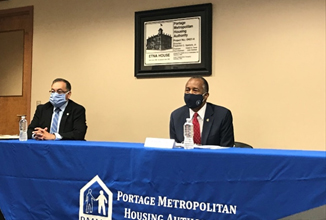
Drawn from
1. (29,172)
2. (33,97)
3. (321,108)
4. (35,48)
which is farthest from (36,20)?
(321,108)

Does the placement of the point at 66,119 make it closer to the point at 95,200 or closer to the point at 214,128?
the point at 95,200

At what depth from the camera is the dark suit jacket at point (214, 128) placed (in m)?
2.37

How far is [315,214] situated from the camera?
144 cm

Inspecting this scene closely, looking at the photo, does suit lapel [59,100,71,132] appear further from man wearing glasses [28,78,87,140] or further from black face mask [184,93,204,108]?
black face mask [184,93,204,108]

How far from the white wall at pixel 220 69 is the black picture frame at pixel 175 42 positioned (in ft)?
0.25

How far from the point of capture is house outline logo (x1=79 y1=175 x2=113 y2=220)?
1.84 metres

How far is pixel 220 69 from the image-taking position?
3219 millimetres

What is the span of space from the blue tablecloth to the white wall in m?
1.44

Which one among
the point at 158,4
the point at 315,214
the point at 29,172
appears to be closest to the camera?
the point at 315,214

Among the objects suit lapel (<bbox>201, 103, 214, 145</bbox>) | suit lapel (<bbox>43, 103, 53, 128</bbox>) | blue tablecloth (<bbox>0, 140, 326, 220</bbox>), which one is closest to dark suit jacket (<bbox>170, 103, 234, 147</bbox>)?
suit lapel (<bbox>201, 103, 214, 145</bbox>)

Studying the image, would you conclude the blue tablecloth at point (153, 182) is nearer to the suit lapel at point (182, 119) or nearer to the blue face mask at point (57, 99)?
the suit lapel at point (182, 119)

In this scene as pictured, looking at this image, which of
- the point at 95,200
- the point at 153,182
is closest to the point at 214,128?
the point at 153,182

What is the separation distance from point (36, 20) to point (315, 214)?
3.74 meters

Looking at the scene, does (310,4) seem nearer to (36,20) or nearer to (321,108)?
(321,108)
